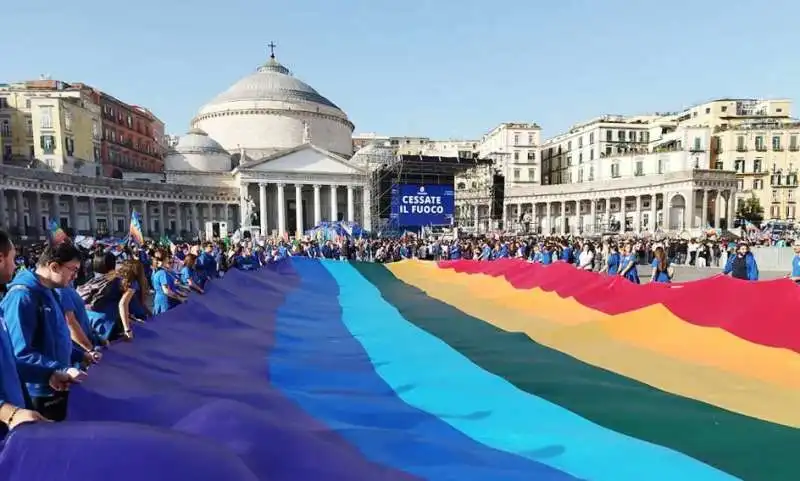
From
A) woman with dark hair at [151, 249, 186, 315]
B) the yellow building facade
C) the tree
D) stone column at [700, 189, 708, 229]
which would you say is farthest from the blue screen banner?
the tree

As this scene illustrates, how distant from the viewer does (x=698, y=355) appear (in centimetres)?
526

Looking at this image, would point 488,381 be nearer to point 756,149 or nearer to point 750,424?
point 750,424

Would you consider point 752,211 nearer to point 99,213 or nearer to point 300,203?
point 300,203

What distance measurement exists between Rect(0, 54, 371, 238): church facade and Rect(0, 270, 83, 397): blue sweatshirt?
147 ft

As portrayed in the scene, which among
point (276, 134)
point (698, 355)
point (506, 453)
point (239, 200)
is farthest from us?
point (276, 134)

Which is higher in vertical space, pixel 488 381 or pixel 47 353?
pixel 47 353

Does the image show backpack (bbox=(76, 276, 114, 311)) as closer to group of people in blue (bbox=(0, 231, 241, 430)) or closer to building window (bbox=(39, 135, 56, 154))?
group of people in blue (bbox=(0, 231, 241, 430))

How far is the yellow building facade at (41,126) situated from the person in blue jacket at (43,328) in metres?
60.8

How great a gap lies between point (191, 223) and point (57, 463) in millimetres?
65304

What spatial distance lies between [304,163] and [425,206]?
33.4 meters

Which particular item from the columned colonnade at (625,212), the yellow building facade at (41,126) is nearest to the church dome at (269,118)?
the yellow building facade at (41,126)

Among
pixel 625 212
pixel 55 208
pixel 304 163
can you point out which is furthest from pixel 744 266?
pixel 625 212

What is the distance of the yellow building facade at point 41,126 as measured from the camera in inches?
2057

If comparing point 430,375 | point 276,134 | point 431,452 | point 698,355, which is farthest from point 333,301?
point 276,134
